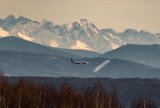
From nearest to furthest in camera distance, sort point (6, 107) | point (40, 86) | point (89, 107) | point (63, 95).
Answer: point (6, 107)
point (63, 95)
point (89, 107)
point (40, 86)

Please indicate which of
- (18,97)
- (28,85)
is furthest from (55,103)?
→ (18,97)

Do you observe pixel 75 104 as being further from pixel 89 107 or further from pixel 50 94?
pixel 50 94

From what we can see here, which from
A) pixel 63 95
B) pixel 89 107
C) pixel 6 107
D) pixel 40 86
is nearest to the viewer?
pixel 6 107

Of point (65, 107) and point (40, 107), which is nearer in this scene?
point (65, 107)

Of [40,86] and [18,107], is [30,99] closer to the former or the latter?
[18,107]

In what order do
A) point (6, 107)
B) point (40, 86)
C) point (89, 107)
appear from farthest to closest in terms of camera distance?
point (40, 86)
point (89, 107)
point (6, 107)

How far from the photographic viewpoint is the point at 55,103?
500ft

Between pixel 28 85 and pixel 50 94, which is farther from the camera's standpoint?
pixel 50 94

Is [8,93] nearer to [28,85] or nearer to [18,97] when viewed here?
[18,97]

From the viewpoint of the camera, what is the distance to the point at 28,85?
153000 millimetres

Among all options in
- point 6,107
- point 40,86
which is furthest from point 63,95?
point 40,86

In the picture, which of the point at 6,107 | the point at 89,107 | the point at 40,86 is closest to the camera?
the point at 6,107

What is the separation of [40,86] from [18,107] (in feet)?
104

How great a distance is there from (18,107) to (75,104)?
15.1 metres
